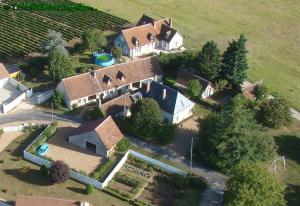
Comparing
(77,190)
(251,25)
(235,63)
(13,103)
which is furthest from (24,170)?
(251,25)

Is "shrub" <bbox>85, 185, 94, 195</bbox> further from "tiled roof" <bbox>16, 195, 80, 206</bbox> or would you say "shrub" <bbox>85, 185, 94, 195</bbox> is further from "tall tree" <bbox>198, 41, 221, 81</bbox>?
"tall tree" <bbox>198, 41, 221, 81</bbox>

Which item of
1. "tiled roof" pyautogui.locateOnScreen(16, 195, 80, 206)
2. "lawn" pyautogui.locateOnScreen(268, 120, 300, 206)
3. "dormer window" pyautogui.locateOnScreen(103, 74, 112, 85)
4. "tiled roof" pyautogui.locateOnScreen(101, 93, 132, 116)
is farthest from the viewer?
"dormer window" pyautogui.locateOnScreen(103, 74, 112, 85)

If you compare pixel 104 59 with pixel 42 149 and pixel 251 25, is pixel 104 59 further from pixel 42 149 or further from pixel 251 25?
pixel 251 25

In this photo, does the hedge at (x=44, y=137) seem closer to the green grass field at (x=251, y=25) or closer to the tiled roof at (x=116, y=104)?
the tiled roof at (x=116, y=104)

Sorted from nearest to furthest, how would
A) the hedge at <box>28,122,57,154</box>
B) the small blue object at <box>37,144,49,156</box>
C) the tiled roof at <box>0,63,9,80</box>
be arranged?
the small blue object at <box>37,144,49,156</box>, the hedge at <box>28,122,57,154</box>, the tiled roof at <box>0,63,9,80</box>

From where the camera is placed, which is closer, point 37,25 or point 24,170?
point 24,170

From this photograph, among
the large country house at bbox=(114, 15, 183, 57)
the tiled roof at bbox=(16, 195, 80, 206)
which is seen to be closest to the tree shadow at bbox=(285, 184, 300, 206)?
the tiled roof at bbox=(16, 195, 80, 206)

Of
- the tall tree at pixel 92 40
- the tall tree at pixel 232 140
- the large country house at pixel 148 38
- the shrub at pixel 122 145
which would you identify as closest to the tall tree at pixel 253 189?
the tall tree at pixel 232 140
